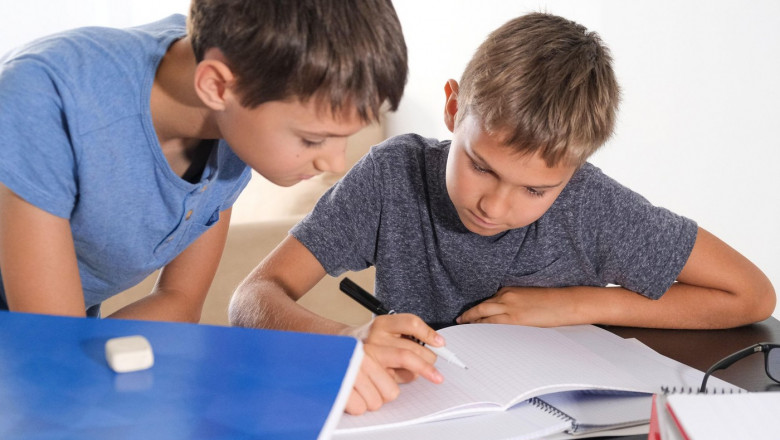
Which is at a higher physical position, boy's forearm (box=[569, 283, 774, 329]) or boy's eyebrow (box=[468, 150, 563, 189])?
boy's eyebrow (box=[468, 150, 563, 189])

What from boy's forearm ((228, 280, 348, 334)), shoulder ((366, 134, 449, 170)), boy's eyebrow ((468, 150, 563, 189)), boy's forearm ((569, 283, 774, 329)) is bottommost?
boy's forearm ((228, 280, 348, 334))

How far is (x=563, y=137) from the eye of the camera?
0.95 metres

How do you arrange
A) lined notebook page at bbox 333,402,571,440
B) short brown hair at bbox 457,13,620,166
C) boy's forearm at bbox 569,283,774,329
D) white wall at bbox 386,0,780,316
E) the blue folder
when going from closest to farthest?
the blue folder
lined notebook page at bbox 333,402,571,440
short brown hair at bbox 457,13,620,166
boy's forearm at bbox 569,283,774,329
white wall at bbox 386,0,780,316

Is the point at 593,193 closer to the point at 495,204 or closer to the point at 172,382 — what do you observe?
the point at 495,204

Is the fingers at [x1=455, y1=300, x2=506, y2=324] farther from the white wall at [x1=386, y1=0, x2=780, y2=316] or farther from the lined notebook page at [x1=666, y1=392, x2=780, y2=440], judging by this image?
the white wall at [x1=386, y1=0, x2=780, y2=316]

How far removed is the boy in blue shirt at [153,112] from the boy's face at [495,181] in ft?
0.77

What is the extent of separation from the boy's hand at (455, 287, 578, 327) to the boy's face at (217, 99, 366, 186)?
14.3 inches

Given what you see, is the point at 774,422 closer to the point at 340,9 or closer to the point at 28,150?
the point at 340,9

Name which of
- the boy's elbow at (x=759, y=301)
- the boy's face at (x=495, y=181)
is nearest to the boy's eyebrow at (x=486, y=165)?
the boy's face at (x=495, y=181)

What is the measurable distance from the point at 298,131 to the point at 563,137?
14.6 inches

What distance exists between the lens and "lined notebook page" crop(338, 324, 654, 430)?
2.40 feet

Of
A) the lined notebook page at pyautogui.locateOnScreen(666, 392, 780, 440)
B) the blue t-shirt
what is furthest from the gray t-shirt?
the lined notebook page at pyautogui.locateOnScreen(666, 392, 780, 440)

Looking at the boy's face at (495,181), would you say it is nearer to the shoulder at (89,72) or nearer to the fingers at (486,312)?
the fingers at (486,312)

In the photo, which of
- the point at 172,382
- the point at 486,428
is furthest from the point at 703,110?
the point at 172,382
